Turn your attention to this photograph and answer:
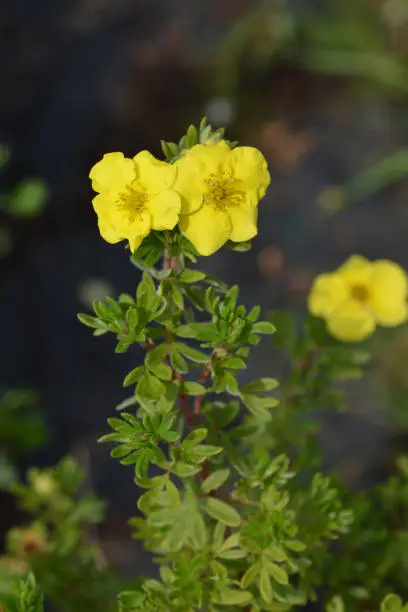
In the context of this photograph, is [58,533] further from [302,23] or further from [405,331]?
[302,23]

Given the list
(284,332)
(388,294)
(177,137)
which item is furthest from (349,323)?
(177,137)

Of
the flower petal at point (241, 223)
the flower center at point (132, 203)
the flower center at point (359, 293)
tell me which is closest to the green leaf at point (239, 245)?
the flower petal at point (241, 223)

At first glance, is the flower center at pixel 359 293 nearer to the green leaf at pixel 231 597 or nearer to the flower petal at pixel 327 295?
the flower petal at pixel 327 295

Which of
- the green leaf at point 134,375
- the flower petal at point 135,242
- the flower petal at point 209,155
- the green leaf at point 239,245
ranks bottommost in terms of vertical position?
the green leaf at point 134,375

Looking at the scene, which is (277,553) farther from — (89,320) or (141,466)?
(89,320)

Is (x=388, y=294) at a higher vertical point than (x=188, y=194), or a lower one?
lower

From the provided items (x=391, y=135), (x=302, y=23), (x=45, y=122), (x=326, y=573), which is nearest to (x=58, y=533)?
(x=326, y=573)

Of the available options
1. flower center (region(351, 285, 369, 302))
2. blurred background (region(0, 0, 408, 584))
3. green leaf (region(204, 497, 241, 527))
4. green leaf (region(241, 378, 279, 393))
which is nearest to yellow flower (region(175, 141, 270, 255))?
green leaf (region(241, 378, 279, 393))
